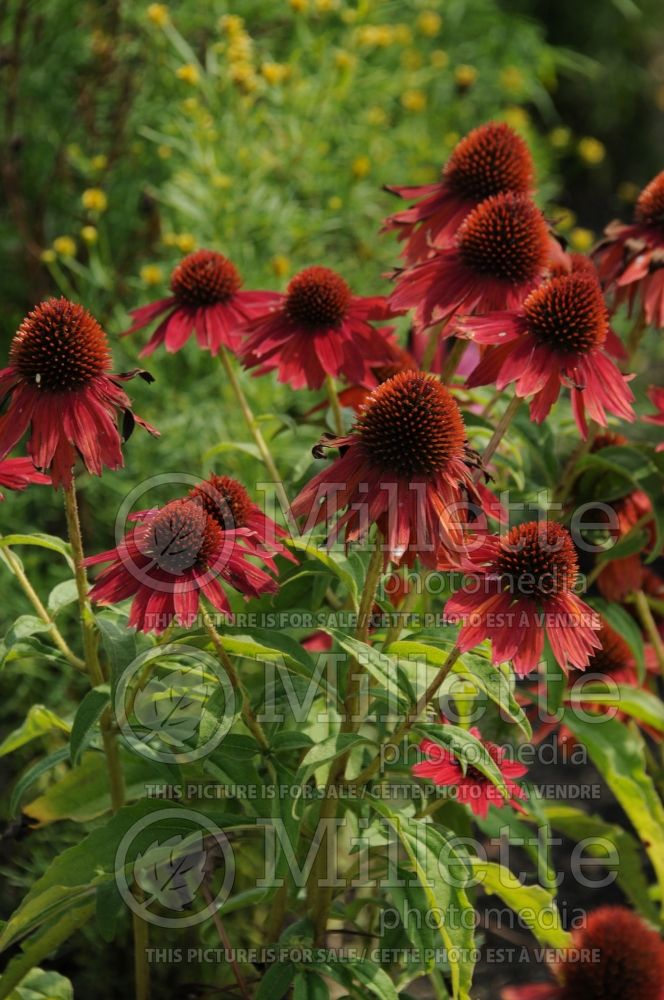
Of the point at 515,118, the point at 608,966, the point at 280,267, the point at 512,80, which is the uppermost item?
the point at 512,80

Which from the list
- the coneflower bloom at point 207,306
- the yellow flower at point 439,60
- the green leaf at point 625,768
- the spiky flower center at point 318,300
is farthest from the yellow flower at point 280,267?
the yellow flower at point 439,60

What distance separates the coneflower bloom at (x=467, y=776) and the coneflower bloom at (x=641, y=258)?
64 cm

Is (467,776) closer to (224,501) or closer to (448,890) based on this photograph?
(448,890)

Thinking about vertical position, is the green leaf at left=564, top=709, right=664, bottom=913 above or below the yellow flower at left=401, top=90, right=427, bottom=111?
below

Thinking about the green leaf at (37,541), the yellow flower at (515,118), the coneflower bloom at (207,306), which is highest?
the yellow flower at (515,118)

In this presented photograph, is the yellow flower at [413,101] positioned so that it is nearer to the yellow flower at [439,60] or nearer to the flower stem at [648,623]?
the yellow flower at [439,60]

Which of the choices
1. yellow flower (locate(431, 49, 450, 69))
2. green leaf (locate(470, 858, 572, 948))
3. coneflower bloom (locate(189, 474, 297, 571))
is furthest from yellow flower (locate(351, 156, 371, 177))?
green leaf (locate(470, 858, 572, 948))

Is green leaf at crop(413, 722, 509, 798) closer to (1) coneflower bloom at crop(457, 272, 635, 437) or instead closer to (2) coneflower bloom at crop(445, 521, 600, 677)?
(2) coneflower bloom at crop(445, 521, 600, 677)

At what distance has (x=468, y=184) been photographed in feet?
Result: 5.31

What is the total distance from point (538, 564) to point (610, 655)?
0.67 metres

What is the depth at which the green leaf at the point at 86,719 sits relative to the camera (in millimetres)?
1228

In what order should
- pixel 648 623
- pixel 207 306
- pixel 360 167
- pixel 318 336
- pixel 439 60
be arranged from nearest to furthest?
pixel 318 336 < pixel 207 306 < pixel 648 623 < pixel 360 167 < pixel 439 60

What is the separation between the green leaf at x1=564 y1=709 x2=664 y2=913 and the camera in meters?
1.65

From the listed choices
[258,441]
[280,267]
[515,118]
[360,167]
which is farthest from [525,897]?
[515,118]
